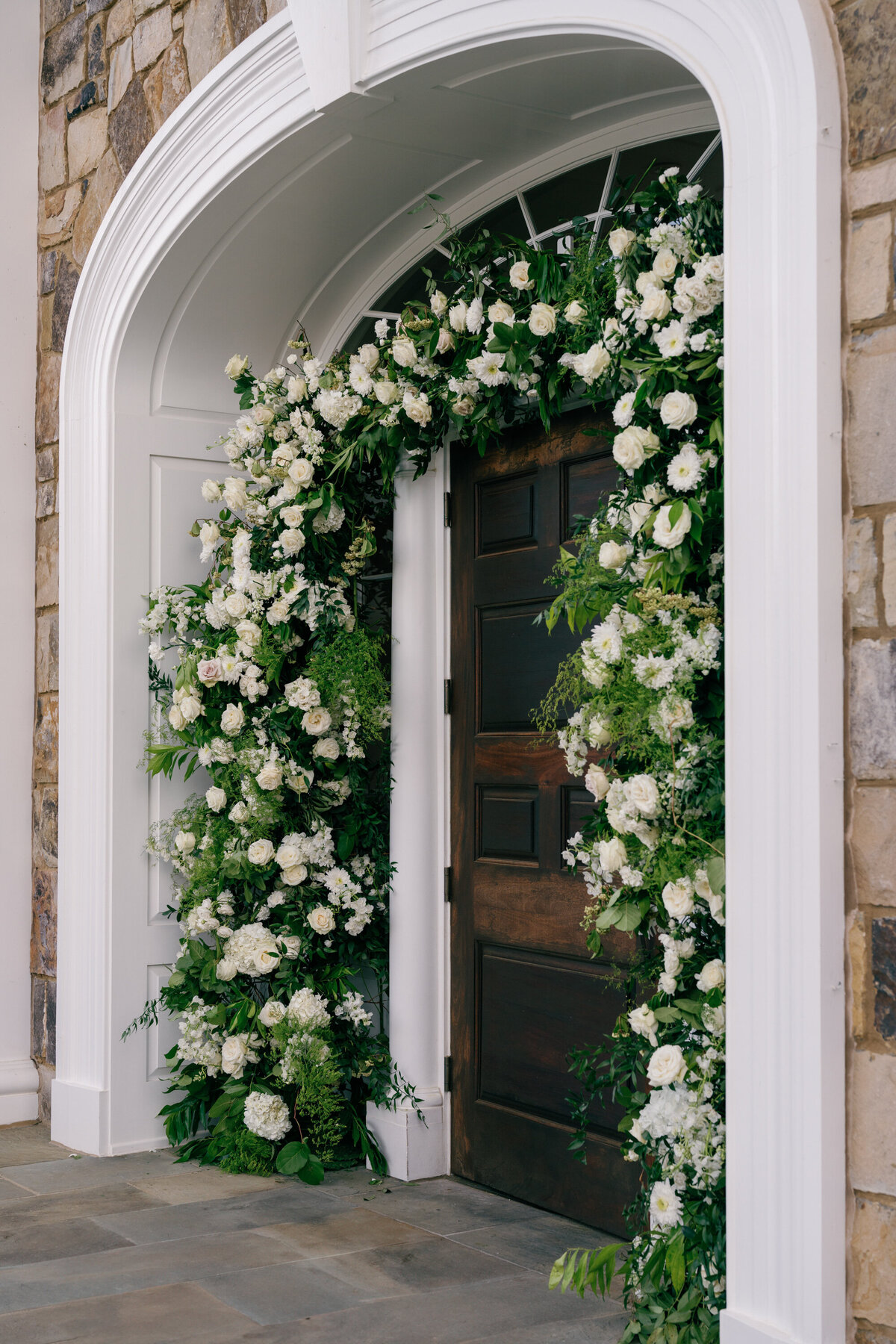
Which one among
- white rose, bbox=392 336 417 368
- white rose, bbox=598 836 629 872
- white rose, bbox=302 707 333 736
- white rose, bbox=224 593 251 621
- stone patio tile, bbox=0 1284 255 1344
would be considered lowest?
stone patio tile, bbox=0 1284 255 1344

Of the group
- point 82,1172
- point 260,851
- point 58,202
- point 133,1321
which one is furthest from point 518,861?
point 58,202

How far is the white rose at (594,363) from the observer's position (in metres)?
2.78

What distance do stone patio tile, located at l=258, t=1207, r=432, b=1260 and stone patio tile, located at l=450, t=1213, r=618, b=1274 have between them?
15 cm

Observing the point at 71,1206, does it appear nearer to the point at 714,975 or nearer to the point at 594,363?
the point at 714,975

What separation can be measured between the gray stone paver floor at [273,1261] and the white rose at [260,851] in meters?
0.94

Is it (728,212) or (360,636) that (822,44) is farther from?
(360,636)

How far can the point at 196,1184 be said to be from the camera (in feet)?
12.4

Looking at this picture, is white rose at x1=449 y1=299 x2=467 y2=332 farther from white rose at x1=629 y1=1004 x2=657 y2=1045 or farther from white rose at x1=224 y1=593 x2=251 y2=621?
white rose at x1=629 y1=1004 x2=657 y2=1045

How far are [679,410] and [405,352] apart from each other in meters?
1.22

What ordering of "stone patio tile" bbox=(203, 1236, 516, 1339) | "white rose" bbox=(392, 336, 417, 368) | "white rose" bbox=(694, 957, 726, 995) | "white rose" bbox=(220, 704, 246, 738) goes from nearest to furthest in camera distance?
"white rose" bbox=(694, 957, 726, 995)
"stone patio tile" bbox=(203, 1236, 516, 1339)
"white rose" bbox=(392, 336, 417, 368)
"white rose" bbox=(220, 704, 246, 738)

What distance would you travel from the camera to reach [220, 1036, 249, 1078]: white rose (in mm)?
3869

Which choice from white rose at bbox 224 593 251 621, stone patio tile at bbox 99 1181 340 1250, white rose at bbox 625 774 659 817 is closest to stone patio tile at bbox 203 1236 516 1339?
stone patio tile at bbox 99 1181 340 1250

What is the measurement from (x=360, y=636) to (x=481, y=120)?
4.80 feet

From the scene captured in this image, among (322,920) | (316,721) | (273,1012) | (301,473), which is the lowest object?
(273,1012)
